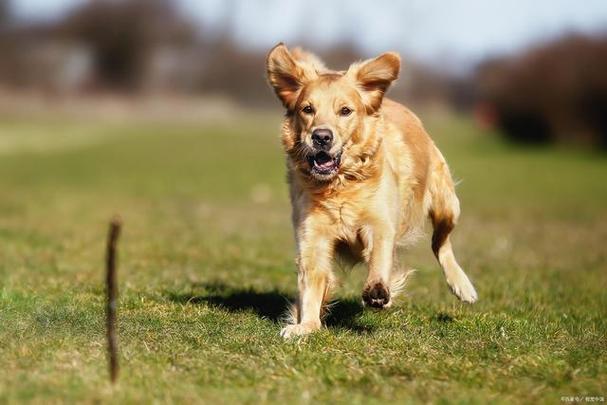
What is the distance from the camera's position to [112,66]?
6078 centimetres

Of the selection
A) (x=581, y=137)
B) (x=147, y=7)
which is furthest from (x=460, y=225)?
(x=147, y=7)

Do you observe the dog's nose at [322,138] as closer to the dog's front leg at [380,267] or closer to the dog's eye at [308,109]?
the dog's eye at [308,109]

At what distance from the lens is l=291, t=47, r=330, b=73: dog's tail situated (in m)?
6.52

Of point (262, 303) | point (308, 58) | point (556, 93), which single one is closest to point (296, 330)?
point (262, 303)

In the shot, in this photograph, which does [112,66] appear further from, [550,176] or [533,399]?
[533,399]

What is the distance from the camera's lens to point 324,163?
18.6ft

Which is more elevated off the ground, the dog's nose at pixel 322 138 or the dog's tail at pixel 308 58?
the dog's tail at pixel 308 58

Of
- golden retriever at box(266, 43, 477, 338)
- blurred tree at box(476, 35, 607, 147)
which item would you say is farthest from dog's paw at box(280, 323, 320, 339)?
→ blurred tree at box(476, 35, 607, 147)

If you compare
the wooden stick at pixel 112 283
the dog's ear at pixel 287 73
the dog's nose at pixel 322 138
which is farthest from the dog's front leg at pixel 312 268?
the wooden stick at pixel 112 283

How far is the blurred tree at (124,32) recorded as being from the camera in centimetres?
6078

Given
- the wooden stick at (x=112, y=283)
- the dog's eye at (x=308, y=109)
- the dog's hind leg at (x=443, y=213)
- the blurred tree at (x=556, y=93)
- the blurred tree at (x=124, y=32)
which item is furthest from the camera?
the blurred tree at (x=124, y=32)

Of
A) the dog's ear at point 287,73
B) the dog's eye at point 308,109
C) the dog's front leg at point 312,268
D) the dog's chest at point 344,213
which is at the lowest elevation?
the dog's front leg at point 312,268

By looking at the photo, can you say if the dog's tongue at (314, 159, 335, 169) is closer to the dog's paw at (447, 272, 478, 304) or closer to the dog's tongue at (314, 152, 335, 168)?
the dog's tongue at (314, 152, 335, 168)

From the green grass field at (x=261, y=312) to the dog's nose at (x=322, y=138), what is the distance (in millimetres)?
1163
